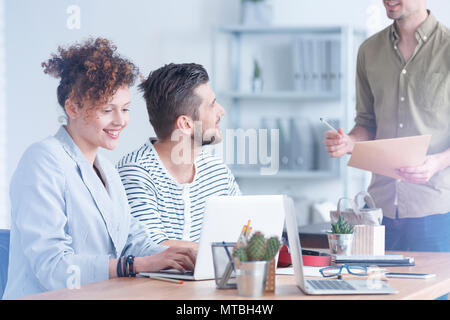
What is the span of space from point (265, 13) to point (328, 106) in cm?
65

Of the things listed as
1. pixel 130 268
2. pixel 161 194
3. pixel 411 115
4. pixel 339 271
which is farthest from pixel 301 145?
pixel 130 268

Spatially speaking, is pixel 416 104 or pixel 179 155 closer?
pixel 179 155

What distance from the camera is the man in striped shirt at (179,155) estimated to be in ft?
6.30

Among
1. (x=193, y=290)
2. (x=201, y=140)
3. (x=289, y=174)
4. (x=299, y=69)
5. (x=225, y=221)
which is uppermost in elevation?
(x=299, y=69)

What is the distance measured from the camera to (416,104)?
7.48ft

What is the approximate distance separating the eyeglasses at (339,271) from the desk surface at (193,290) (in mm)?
74

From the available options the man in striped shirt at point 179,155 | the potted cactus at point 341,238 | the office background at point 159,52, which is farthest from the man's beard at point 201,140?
the potted cactus at point 341,238

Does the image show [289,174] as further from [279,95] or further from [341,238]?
[341,238]

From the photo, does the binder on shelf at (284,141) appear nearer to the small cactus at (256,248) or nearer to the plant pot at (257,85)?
the plant pot at (257,85)

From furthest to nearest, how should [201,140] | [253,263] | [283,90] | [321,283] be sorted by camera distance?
[283,90]
[201,140]
[321,283]
[253,263]

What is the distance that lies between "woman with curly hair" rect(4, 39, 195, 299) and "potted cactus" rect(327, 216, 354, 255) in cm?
38

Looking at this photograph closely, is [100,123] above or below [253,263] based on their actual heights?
above

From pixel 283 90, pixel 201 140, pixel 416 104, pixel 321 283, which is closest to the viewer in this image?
pixel 321 283

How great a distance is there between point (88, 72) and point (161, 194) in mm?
424
